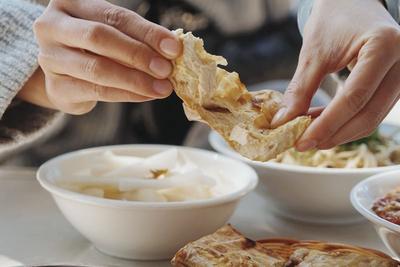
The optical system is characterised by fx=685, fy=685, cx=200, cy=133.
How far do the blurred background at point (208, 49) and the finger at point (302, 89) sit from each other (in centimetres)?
88

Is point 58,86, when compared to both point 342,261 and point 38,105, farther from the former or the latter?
point 342,261

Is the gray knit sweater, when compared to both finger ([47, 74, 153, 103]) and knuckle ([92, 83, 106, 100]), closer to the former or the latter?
finger ([47, 74, 153, 103])

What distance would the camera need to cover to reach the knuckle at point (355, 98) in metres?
0.99

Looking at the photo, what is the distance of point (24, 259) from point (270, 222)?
0.49m

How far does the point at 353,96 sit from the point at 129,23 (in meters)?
0.34

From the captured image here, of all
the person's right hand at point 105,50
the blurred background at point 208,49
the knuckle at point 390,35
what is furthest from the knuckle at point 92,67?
the blurred background at point 208,49

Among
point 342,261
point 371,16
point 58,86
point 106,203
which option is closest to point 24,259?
point 106,203

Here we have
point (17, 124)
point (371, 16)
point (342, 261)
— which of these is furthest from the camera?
point (17, 124)

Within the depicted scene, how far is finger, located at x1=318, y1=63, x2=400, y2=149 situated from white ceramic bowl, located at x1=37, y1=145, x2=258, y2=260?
0.80 ft

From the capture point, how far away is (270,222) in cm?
137

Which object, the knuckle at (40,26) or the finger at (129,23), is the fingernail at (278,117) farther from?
the knuckle at (40,26)

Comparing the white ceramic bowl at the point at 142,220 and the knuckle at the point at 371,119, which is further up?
the knuckle at the point at 371,119

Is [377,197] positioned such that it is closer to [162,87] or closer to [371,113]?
[371,113]

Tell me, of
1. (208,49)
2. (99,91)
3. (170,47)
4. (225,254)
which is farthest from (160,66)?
(208,49)
